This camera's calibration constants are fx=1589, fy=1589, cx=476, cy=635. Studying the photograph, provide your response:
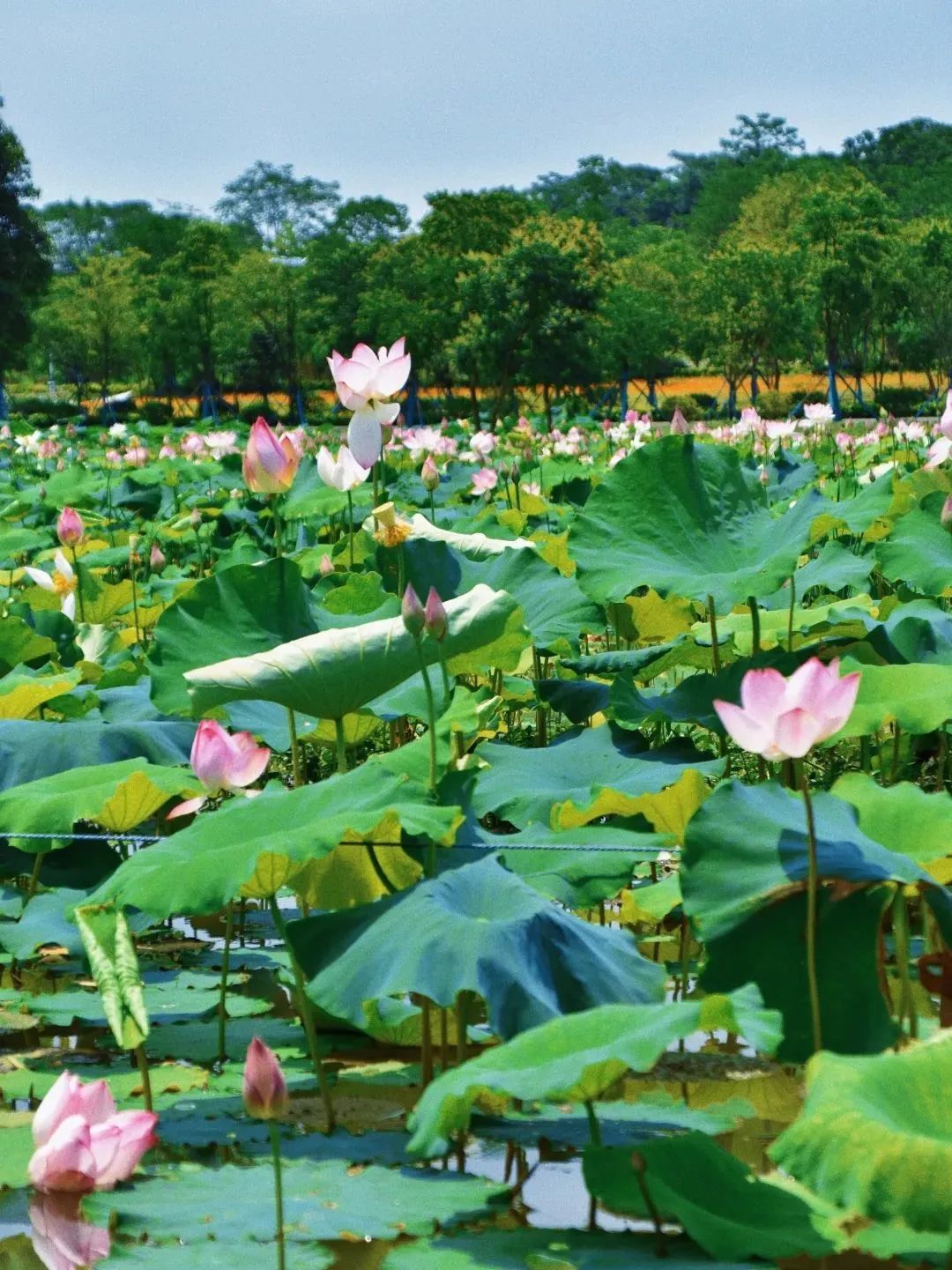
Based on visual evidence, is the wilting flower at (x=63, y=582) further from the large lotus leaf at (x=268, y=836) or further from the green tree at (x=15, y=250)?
the green tree at (x=15, y=250)

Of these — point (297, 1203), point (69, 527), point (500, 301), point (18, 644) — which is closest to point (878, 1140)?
point (297, 1203)

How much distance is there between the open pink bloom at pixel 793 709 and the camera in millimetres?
1311

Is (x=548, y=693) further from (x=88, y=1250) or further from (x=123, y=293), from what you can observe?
(x=123, y=293)

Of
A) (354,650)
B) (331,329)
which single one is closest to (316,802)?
Answer: (354,650)

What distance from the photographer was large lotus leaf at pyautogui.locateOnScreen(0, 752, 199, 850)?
1936 mm

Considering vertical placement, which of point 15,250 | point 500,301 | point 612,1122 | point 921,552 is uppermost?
point 15,250

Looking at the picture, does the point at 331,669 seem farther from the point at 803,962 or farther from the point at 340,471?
the point at 340,471

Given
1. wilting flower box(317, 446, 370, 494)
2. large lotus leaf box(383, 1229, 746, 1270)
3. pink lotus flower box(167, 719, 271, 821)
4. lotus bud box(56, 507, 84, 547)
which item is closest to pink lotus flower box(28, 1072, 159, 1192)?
large lotus leaf box(383, 1229, 746, 1270)

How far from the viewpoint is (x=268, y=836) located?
1.61m

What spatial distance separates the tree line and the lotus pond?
19.5 metres

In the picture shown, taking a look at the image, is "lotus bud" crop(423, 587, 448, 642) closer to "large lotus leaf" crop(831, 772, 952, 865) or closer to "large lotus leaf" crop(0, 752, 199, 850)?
"large lotus leaf" crop(0, 752, 199, 850)

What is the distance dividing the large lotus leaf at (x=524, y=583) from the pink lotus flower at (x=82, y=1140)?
129cm

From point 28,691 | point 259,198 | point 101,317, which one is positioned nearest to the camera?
point 28,691

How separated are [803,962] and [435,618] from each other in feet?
1.90
